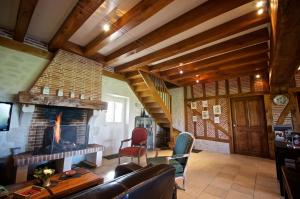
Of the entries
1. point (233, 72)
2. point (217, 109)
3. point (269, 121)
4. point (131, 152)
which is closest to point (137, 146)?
point (131, 152)

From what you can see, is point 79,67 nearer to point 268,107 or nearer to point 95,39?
point 95,39

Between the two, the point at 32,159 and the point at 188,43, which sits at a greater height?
the point at 188,43

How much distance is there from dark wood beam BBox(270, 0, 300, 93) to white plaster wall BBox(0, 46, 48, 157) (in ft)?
13.5

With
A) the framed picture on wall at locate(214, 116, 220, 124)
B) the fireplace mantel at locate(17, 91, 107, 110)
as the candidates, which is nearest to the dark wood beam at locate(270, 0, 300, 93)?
the framed picture on wall at locate(214, 116, 220, 124)

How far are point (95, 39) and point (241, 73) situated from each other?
14.9ft

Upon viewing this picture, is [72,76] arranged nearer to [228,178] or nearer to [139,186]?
[139,186]

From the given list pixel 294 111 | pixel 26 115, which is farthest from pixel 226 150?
pixel 26 115

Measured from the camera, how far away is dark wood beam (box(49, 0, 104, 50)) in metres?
1.96

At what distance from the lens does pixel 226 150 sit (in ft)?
17.0

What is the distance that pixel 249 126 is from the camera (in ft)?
16.1

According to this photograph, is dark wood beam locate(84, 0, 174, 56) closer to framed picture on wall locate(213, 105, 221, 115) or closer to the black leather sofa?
the black leather sofa

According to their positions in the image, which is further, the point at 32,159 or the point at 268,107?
the point at 268,107

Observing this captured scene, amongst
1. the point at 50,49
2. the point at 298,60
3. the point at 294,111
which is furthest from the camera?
the point at 294,111

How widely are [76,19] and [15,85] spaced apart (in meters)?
1.93
